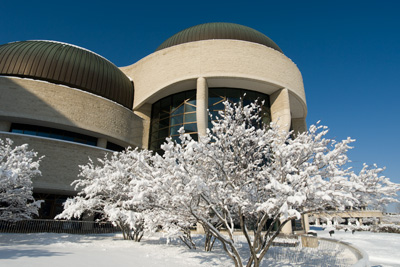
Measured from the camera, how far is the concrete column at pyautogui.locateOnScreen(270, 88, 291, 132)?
23.1 m

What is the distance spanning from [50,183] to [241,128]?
1705 cm

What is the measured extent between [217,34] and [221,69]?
615cm

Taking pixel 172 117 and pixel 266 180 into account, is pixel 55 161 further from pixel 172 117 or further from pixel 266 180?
pixel 266 180

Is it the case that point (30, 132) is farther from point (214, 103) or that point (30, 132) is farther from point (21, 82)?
point (214, 103)

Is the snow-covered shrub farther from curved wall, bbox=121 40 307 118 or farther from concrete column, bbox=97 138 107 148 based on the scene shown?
concrete column, bbox=97 138 107 148

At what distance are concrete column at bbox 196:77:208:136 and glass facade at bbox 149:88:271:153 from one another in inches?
54.6

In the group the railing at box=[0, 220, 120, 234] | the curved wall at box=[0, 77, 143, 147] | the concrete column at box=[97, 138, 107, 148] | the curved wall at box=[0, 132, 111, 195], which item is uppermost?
the curved wall at box=[0, 77, 143, 147]

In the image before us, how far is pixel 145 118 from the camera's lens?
26.8m

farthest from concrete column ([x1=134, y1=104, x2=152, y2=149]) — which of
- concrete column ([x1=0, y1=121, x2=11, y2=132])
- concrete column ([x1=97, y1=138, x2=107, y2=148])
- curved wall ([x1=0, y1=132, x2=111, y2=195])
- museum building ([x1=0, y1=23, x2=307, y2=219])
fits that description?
concrete column ([x1=0, y1=121, x2=11, y2=132])

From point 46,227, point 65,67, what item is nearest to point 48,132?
point 65,67

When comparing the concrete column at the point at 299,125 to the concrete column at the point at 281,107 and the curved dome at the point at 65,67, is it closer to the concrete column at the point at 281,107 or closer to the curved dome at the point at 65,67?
the concrete column at the point at 281,107

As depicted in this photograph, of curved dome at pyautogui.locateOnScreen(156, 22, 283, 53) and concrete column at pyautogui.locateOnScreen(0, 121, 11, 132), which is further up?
curved dome at pyautogui.locateOnScreen(156, 22, 283, 53)

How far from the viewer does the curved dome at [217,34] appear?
2705 centimetres

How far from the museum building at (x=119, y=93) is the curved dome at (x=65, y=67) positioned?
8 centimetres
